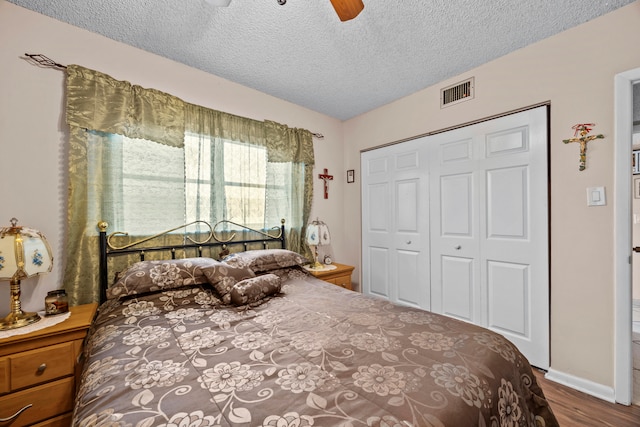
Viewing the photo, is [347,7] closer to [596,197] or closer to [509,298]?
[596,197]

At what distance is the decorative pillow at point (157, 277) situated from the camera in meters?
1.64

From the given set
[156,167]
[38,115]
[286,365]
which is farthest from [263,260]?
[38,115]

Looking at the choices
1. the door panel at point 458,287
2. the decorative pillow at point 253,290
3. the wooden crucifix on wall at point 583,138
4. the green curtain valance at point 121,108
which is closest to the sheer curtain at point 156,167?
the green curtain valance at point 121,108

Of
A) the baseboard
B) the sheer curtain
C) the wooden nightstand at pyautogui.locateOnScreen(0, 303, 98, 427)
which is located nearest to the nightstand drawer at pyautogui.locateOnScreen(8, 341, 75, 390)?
the wooden nightstand at pyautogui.locateOnScreen(0, 303, 98, 427)

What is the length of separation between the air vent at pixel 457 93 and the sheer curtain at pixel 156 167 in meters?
1.63

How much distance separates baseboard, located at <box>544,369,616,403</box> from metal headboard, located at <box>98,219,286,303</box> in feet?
8.23

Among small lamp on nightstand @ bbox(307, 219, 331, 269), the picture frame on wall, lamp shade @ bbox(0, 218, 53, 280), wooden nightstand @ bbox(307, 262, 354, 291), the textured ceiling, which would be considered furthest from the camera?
the picture frame on wall

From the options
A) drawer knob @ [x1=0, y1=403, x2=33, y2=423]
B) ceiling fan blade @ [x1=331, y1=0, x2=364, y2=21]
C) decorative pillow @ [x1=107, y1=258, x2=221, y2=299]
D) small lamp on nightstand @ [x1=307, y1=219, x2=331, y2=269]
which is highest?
ceiling fan blade @ [x1=331, y1=0, x2=364, y2=21]

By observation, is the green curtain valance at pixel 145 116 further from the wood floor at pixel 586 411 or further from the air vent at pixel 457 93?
the wood floor at pixel 586 411

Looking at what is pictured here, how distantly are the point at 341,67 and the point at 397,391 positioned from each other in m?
2.43

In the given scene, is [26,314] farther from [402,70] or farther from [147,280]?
[402,70]

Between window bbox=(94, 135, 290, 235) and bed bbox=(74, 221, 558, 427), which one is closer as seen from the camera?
bed bbox=(74, 221, 558, 427)

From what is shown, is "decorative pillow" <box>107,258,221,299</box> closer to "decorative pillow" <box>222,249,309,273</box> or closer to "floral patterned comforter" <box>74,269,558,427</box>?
"floral patterned comforter" <box>74,269,558,427</box>

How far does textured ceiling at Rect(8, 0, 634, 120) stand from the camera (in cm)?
169
